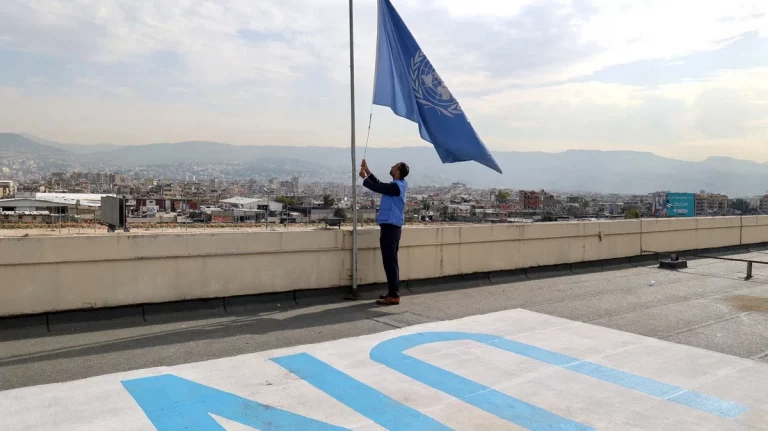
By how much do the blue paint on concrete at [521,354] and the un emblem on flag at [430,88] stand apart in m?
3.33

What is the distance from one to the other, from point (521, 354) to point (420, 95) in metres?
3.99

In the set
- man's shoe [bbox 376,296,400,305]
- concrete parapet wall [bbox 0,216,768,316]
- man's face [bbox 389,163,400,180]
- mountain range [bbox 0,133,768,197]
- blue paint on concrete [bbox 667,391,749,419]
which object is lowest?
blue paint on concrete [bbox 667,391,749,419]

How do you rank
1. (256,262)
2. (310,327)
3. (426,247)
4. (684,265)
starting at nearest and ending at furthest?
(310,327) < (256,262) < (426,247) < (684,265)

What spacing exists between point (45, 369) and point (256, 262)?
9.69ft

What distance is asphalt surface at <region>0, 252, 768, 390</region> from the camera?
508 centimetres

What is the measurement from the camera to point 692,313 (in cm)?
741

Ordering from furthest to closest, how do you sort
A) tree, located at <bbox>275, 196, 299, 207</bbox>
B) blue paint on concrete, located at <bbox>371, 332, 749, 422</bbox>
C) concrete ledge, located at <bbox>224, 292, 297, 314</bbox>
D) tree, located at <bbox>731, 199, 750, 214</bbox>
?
tree, located at <bbox>731, 199, 750, 214</bbox> → tree, located at <bbox>275, 196, 299, 207</bbox> → concrete ledge, located at <bbox>224, 292, 297, 314</bbox> → blue paint on concrete, located at <bbox>371, 332, 749, 422</bbox>

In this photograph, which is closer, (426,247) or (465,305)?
(465,305)

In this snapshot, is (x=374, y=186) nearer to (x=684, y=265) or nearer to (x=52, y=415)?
(x=52, y=415)

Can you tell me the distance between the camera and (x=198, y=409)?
390 cm

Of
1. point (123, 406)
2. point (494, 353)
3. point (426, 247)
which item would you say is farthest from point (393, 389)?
point (426, 247)

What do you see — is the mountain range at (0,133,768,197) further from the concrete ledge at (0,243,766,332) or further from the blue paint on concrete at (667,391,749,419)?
the blue paint on concrete at (667,391,749,419)

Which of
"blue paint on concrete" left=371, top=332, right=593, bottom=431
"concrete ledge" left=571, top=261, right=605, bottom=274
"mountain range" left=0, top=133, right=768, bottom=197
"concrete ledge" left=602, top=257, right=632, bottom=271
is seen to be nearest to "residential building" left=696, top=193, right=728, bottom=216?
"concrete ledge" left=602, top=257, right=632, bottom=271

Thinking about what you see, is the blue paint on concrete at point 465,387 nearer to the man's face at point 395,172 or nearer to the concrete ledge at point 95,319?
the man's face at point 395,172
